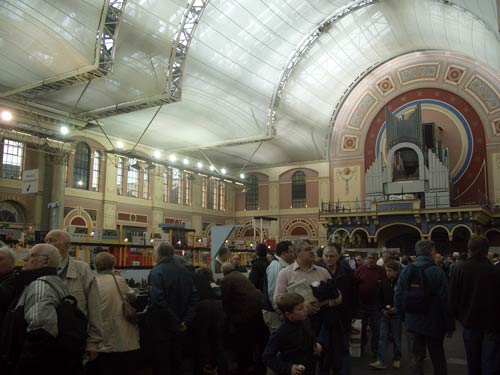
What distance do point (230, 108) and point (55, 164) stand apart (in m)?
8.31

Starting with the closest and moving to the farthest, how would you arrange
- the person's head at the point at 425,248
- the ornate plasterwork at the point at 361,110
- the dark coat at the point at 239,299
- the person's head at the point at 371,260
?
1. the person's head at the point at 425,248
2. the dark coat at the point at 239,299
3. the person's head at the point at 371,260
4. the ornate plasterwork at the point at 361,110

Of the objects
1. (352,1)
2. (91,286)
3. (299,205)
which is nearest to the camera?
(91,286)

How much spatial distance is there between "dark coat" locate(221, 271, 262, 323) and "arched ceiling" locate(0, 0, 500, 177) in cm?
1117

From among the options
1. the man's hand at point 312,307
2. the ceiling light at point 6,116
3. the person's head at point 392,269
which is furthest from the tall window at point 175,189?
the man's hand at point 312,307

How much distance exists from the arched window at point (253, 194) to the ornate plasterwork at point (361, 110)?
7384 millimetres

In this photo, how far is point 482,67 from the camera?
25.6m

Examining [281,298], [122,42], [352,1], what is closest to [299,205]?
[352,1]

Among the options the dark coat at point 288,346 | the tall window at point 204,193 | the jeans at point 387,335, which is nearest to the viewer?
the dark coat at point 288,346

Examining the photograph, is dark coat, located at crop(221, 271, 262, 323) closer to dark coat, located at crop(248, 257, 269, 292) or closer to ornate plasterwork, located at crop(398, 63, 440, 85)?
dark coat, located at crop(248, 257, 269, 292)

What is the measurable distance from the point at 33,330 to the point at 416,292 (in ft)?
12.4

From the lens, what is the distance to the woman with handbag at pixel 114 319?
4859 millimetres

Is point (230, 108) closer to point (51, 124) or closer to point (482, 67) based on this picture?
point (51, 124)

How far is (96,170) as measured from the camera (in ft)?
82.6

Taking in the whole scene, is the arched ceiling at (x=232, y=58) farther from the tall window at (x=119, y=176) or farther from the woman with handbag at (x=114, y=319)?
the woman with handbag at (x=114, y=319)
